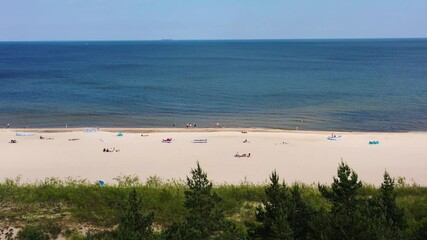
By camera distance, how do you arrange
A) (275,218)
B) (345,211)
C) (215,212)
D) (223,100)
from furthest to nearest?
1. (223,100)
2. (215,212)
3. (345,211)
4. (275,218)

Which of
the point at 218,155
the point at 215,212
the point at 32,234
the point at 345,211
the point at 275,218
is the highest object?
the point at 218,155

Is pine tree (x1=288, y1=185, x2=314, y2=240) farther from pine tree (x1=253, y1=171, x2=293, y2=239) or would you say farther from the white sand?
the white sand

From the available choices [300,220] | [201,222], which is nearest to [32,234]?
[201,222]

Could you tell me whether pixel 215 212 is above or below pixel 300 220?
above

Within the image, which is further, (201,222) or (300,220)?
(201,222)

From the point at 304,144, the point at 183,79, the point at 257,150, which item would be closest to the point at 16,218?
the point at 257,150

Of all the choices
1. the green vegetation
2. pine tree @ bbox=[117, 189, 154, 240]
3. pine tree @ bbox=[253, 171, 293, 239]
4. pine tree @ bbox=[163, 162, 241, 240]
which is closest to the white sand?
the green vegetation

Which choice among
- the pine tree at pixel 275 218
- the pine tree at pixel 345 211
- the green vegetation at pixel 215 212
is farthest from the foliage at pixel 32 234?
the pine tree at pixel 345 211

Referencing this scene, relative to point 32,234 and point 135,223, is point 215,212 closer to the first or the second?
point 135,223
